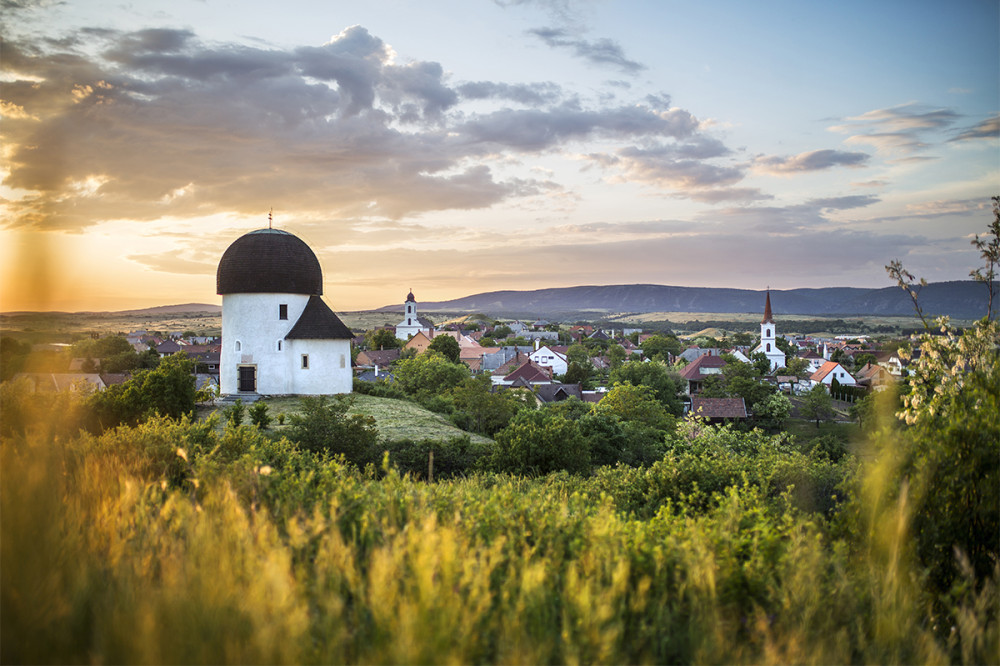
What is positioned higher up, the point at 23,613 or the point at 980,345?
the point at 980,345

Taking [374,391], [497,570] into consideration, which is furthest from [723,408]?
[497,570]

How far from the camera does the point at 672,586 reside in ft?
14.4

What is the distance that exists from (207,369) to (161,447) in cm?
7807

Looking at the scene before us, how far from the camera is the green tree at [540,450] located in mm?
19547

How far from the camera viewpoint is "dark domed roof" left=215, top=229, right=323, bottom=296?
32938 mm

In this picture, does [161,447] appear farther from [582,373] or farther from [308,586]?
[582,373]

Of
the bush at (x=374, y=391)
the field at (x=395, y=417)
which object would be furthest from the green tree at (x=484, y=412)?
the bush at (x=374, y=391)

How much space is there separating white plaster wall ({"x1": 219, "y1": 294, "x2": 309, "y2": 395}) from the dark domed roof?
0.50m

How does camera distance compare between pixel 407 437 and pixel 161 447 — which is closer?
pixel 161 447

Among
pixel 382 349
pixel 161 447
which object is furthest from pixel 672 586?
pixel 382 349

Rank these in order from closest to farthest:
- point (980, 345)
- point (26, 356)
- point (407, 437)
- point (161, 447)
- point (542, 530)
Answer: point (542, 530)
point (980, 345)
point (161, 447)
point (407, 437)
point (26, 356)

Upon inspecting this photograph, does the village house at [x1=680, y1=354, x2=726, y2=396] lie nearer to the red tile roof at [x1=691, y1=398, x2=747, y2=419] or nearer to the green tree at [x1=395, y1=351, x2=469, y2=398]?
the red tile roof at [x1=691, y1=398, x2=747, y2=419]

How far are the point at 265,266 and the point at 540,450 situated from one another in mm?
19841

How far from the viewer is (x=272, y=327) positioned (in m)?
33.2
